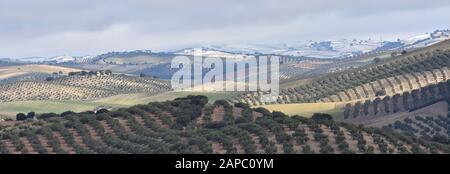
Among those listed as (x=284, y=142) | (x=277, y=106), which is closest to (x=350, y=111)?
(x=277, y=106)

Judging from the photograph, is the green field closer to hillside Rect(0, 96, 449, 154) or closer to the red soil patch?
hillside Rect(0, 96, 449, 154)

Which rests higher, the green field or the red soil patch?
the red soil patch

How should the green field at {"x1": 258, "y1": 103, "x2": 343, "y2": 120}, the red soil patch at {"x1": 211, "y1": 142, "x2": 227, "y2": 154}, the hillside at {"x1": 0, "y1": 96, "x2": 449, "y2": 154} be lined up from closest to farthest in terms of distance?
the red soil patch at {"x1": 211, "y1": 142, "x2": 227, "y2": 154} < the hillside at {"x1": 0, "y1": 96, "x2": 449, "y2": 154} < the green field at {"x1": 258, "y1": 103, "x2": 343, "y2": 120}

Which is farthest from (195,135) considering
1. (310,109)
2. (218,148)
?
(310,109)

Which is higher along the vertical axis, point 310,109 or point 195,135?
point 195,135

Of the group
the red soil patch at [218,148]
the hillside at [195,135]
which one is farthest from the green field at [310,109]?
the red soil patch at [218,148]

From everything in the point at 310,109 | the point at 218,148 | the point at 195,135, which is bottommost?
the point at 310,109

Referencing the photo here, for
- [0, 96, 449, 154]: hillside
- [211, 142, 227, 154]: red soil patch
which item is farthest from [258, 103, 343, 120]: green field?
[211, 142, 227, 154]: red soil patch

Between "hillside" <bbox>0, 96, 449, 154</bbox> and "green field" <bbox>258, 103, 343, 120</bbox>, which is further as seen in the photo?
"green field" <bbox>258, 103, 343, 120</bbox>

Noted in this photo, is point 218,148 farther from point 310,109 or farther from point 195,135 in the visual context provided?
point 310,109

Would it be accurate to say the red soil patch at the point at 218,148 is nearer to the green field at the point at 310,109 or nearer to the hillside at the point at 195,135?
the hillside at the point at 195,135
